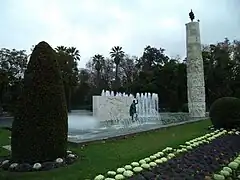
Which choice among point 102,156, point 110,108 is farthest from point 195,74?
point 102,156

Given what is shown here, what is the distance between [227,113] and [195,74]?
1054 centimetres

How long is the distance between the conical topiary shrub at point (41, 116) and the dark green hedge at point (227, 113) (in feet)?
28.0

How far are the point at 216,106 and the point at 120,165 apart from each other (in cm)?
823

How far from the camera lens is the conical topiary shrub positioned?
694cm

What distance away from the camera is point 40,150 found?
6.93 metres

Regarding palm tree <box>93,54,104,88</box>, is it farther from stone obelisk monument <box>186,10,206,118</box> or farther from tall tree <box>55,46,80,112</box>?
stone obelisk monument <box>186,10,206,118</box>

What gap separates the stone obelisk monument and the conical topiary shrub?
695 inches

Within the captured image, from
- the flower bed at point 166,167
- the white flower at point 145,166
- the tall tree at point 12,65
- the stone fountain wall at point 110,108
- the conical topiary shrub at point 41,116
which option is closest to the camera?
the flower bed at point 166,167

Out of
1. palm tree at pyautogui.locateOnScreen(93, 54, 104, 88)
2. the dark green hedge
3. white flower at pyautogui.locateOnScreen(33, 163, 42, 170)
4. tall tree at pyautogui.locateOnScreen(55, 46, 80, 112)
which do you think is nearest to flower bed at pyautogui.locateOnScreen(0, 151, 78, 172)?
white flower at pyautogui.locateOnScreen(33, 163, 42, 170)

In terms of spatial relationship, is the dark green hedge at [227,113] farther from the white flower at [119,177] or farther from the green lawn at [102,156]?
the white flower at [119,177]

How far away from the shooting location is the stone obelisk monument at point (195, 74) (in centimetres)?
2372

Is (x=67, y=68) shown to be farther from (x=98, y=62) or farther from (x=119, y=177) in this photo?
(x=119, y=177)

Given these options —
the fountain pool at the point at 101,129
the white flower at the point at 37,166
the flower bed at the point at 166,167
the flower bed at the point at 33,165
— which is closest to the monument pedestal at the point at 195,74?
the fountain pool at the point at 101,129

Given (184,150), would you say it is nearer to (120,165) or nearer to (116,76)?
(120,165)
